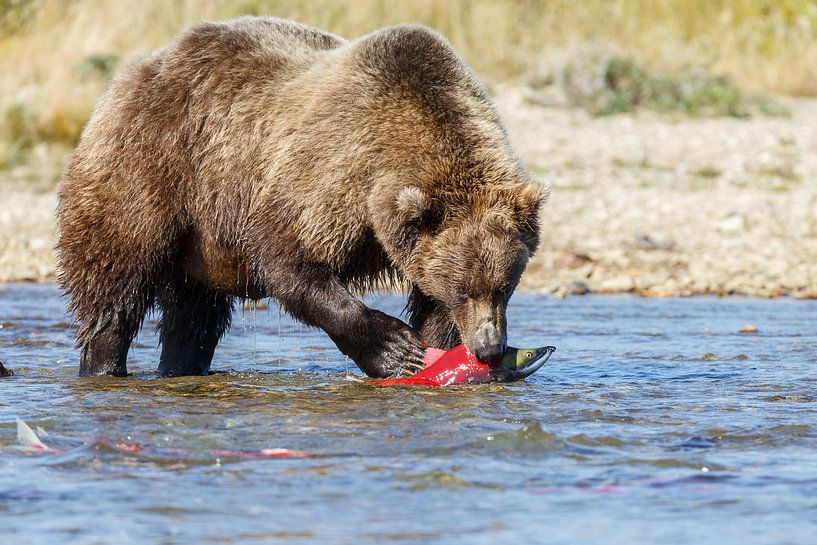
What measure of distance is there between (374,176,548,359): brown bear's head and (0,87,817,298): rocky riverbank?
4131 millimetres

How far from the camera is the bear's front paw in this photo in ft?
19.9

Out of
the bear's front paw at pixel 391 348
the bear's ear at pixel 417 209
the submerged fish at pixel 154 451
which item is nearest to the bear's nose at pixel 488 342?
the bear's front paw at pixel 391 348

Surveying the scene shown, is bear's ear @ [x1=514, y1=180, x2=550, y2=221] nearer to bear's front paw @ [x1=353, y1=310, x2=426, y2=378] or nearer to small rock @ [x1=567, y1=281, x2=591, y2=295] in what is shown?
bear's front paw @ [x1=353, y1=310, x2=426, y2=378]

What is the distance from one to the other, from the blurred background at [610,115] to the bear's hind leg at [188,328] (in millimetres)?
3586

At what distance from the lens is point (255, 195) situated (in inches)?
248

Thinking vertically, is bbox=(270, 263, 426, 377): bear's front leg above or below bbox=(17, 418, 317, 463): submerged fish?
above

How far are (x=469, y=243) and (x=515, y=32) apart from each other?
41.1ft

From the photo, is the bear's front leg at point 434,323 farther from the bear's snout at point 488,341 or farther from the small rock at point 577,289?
the small rock at point 577,289

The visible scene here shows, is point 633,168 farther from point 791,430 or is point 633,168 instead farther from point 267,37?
point 791,430

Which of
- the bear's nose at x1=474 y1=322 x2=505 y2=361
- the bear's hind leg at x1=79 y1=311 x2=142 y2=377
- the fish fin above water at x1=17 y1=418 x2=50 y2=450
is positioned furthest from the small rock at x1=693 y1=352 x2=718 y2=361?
the fish fin above water at x1=17 y1=418 x2=50 y2=450

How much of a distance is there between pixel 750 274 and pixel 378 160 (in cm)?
494

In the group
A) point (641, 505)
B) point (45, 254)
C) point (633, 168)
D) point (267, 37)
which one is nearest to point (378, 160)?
point (267, 37)

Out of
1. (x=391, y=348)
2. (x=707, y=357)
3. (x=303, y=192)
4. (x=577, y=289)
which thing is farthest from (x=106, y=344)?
(x=577, y=289)

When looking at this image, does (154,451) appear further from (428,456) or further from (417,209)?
(417,209)
